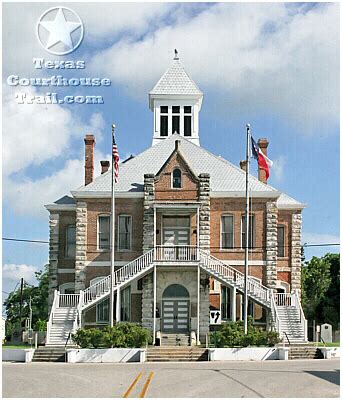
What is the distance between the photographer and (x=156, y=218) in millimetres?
37656

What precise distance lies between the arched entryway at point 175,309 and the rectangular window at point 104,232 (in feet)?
12.8

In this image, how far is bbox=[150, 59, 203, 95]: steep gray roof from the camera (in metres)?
46.4

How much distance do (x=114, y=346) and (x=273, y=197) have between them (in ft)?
40.3

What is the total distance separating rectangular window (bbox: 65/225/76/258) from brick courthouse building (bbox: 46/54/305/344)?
0.17 feet

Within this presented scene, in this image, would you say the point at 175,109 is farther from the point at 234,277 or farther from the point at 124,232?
the point at 234,277

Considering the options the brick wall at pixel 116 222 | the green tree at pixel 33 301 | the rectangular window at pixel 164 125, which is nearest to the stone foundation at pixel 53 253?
the brick wall at pixel 116 222

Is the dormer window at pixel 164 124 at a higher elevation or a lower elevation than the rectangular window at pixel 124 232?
higher

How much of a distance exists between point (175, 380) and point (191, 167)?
17.6m

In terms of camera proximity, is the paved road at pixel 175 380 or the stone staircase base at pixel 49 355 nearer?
the paved road at pixel 175 380

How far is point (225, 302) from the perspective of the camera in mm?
37469

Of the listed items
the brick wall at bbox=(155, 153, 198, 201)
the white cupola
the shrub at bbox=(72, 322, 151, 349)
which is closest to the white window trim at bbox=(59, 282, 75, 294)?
the brick wall at bbox=(155, 153, 198, 201)

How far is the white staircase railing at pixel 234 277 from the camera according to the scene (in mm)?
35531

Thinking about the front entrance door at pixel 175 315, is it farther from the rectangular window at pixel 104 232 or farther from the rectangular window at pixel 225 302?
the rectangular window at pixel 104 232

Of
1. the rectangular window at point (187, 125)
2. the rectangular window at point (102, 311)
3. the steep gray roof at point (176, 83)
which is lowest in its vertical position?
the rectangular window at point (102, 311)
